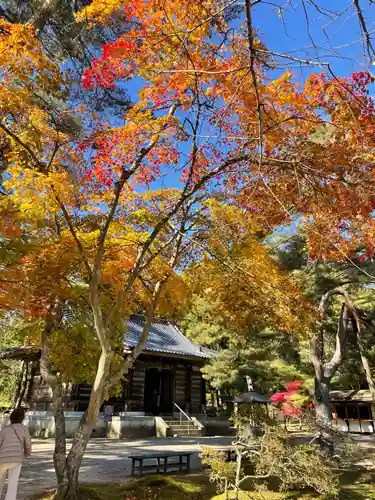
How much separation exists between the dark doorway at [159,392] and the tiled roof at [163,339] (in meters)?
1.72

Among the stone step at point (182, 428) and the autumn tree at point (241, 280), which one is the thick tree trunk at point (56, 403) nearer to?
the autumn tree at point (241, 280)

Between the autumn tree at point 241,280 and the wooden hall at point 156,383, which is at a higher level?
the autumn tree at point 241,280

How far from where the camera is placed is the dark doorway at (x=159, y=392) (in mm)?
21469

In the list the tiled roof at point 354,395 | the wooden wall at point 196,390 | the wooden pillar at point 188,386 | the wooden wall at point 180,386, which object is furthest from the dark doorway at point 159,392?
the tiled roof at point 354,395

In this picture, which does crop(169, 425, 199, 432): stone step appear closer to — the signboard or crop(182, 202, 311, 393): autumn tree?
the signboard

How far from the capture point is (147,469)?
30.1 ft

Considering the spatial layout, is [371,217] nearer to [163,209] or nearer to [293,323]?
[293,323]

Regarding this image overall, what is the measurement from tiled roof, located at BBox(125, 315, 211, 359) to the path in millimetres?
4697

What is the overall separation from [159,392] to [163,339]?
3.14 meters

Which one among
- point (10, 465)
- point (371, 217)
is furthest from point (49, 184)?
point (371, 217)

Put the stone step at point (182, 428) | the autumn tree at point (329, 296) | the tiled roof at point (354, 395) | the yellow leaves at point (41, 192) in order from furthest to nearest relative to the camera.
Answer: the tiled roof at point (354, 395), the stone step at point (182, 428), the autumn tree at point (329, 296), the yellow leaves at point (41, 192)

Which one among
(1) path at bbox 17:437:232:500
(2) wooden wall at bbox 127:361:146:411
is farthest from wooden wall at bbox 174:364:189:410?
(1) path at bbox 17:437:232:500

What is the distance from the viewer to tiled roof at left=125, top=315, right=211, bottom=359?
19859 millimetres

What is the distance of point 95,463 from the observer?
32.6 ft
